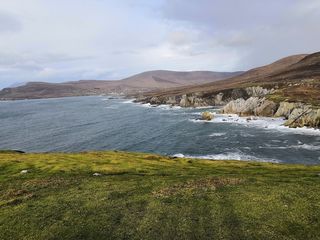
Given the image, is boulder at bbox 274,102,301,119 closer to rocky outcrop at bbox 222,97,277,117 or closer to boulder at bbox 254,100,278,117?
boulder at bbox 254,100,278,117

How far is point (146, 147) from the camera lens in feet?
354

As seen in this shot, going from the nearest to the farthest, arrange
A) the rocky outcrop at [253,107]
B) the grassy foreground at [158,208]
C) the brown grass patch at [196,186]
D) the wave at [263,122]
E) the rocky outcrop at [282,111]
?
the grassy foreground at [158,208] < the brown grass patch at [196,186] < the wave at [263,122] < the rocky outcrop at [282,111] < the rocky outcrop at [253,107]

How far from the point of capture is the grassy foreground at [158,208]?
88.9 ft

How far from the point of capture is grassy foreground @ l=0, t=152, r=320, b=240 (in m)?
27.1

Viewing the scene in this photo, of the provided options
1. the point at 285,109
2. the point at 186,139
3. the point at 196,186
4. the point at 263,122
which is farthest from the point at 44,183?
the point at 285,109

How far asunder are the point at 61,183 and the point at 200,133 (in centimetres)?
8876

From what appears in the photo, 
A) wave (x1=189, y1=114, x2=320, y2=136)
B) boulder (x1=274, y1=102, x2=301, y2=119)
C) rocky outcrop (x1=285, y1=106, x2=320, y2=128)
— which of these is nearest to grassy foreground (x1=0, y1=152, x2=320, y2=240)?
wave (x1=189, y1=114, x2=320, y2=136)

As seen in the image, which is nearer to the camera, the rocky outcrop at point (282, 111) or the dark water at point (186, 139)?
the dark water at point (186, 139)

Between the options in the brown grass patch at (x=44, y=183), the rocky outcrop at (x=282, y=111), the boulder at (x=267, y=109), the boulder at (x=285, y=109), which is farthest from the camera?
the boulder at (x=267, y=109)

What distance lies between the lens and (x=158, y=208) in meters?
31.8

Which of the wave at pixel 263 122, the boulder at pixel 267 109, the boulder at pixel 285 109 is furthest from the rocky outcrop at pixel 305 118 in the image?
the boulder at pixel 267 109

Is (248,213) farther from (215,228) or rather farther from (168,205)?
(168,205)

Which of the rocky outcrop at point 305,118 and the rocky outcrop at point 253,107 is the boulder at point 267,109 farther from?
the rocky outcrop at point 305,118

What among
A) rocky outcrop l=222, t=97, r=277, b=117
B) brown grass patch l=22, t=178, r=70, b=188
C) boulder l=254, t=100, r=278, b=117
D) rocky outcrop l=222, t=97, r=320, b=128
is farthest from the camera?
rocky outcrop l=222, t=97, r=277, b=117
